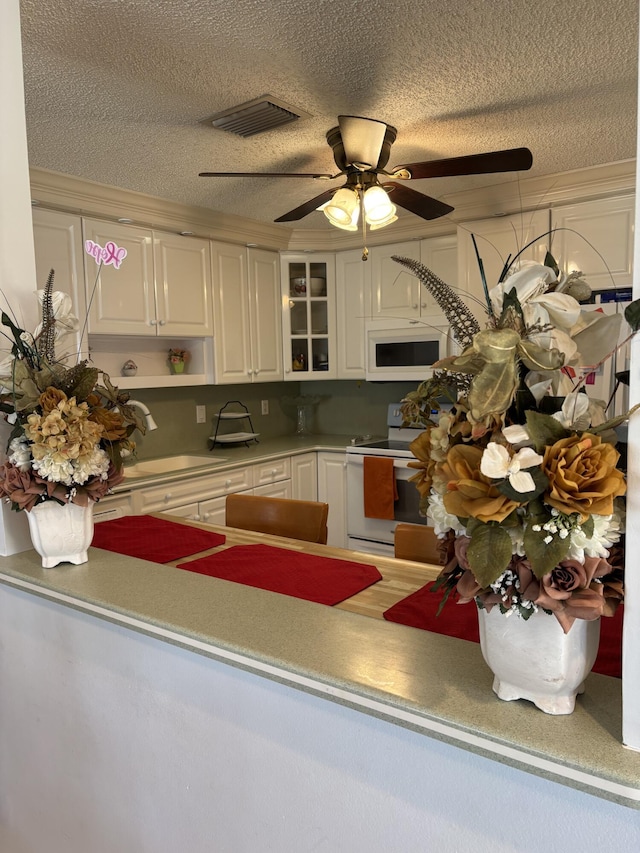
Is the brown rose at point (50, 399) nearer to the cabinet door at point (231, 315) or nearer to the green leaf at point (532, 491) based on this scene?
the green leaf at point (532, 491)

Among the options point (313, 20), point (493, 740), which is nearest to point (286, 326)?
point (313, 20)

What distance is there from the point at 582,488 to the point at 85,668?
1.18m

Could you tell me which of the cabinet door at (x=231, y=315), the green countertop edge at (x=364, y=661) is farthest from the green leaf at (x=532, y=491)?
the cabinet door at (x=231, y=315)

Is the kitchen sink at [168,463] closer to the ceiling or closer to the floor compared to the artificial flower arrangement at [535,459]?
closer to the floor

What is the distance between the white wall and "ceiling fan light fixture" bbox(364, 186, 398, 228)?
5.41ft

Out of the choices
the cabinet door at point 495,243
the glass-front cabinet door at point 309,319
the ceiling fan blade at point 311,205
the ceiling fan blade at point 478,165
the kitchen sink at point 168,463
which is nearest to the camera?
the ceiling fan blade at point 478,165

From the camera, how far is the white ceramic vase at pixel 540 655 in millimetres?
756

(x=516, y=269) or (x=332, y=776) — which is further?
(x=332, y=776)

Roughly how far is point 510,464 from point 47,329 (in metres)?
1.04

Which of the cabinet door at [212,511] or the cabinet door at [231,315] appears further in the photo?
the cabinet door at [231,315]

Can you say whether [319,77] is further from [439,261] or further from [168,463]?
[168,463]

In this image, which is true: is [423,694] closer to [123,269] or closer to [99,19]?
[99,19]

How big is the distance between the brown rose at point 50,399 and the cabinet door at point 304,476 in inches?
108

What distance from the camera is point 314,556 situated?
5.28 feet
